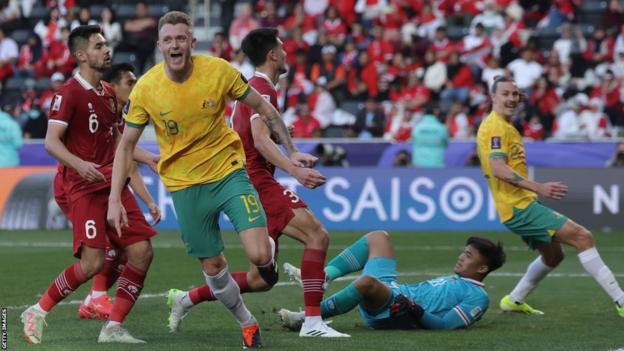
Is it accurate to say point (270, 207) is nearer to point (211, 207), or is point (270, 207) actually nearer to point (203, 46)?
point (211, 207)

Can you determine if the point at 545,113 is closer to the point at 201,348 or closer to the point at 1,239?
the point at 1,239

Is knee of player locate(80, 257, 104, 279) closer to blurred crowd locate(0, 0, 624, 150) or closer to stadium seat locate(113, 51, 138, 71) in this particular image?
blurred crowd locate(0, 0, 624, 150)

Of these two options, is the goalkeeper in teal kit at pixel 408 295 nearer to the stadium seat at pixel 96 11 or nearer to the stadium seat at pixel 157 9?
the stadium seat at pixel 157 9

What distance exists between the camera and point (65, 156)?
951 centimetres

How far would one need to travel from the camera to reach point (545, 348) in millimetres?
8953

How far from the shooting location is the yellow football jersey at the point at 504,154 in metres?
11.4

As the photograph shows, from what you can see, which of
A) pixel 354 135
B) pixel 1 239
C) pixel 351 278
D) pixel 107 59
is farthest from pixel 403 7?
pixel 107 59

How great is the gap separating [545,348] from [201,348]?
7.92 feet

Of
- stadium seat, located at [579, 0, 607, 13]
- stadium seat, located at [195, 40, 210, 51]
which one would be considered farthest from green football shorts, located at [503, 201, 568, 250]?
stadium seat, located at [195, 40, 210, 51]

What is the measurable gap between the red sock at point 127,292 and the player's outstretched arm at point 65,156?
0.75 meters

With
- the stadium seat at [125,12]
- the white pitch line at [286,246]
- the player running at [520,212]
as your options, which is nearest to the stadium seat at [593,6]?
the white pitch line at [286,246]

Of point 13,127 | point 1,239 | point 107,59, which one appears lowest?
point 1,239

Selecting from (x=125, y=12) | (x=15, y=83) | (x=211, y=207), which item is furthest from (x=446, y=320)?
(x=125, y=12)

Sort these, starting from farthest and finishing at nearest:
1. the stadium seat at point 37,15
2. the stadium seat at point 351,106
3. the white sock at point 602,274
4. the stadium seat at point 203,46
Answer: the stadium seat at point 37,15 → the stadium seat at point 203,46 → the stadium seat at point 351,106 → the white sock at point 602,274
